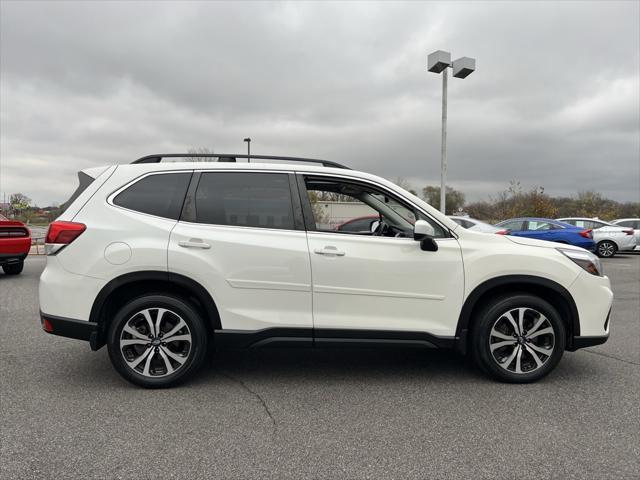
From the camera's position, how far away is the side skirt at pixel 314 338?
3.61 m

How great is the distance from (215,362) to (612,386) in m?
3.50

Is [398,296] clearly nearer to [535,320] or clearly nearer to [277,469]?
[535,320]

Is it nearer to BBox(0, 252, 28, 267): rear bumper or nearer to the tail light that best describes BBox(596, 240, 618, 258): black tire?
the tail light

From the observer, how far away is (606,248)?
1694 cm

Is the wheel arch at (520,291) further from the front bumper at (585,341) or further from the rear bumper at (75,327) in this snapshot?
the rear bumper at (75,327)

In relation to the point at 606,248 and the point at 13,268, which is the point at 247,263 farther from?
the point at 606,248

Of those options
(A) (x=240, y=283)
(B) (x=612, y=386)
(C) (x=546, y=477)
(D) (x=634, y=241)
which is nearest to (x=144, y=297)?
(A) (x=240, y=283)

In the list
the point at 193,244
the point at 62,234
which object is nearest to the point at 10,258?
the point at 62,234

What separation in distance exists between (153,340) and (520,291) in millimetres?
3085

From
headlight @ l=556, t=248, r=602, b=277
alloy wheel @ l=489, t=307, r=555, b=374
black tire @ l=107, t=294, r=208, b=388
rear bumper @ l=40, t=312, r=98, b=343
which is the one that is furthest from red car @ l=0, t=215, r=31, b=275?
headlight @ l=556, t=248, r=602, b=277

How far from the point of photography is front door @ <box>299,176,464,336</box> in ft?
11.8

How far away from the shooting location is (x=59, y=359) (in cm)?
434

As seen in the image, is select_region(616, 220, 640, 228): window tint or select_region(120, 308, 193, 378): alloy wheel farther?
select_region(616, 220, 640, 228): window tint

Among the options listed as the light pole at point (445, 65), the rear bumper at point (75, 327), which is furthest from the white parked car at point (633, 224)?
the rear bumper at point (75, 327)
